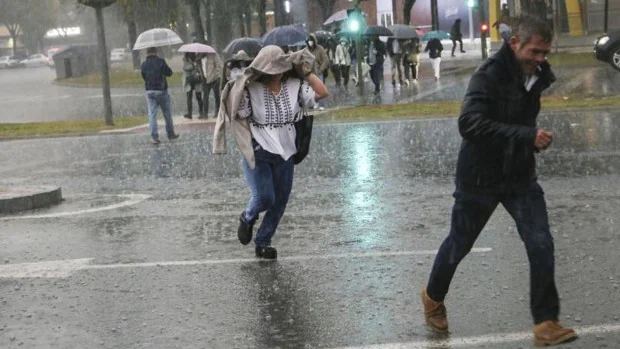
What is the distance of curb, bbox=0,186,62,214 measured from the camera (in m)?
11.9

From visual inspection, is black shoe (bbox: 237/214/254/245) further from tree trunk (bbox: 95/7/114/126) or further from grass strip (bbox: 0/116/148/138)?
tree trunk (bbox: 95/7/114/126)

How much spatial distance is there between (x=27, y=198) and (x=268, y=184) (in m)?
4.56

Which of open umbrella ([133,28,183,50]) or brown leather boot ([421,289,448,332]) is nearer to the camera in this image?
brown leather boot ([421,289,448,332])

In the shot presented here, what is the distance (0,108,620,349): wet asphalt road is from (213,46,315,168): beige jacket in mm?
959

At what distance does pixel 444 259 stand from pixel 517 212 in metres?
0.53

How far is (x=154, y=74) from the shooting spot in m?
19.7

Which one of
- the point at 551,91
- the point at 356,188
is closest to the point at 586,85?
the point at 551,91

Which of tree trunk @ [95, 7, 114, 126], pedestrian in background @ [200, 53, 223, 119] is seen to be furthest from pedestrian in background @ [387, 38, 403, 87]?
tree trunk @ [95, 7, 114, 126]

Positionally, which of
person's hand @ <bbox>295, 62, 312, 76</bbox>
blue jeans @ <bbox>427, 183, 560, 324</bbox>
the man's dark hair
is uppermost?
the man's dark hair

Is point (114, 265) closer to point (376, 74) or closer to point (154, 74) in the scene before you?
point (154, 74)

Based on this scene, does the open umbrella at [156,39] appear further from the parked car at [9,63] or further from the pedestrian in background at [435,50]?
the parked car at [9,63]

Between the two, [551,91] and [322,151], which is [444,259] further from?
[551,91]

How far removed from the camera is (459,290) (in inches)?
289

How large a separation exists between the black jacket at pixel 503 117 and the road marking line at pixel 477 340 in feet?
2.68
